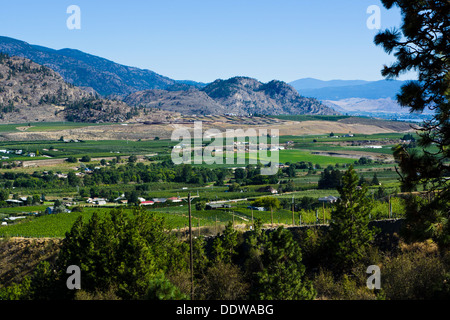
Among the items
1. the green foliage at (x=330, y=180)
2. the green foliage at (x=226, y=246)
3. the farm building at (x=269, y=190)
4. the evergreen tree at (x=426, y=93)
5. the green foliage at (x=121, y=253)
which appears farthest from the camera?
the farm building at (x=269, y=190)

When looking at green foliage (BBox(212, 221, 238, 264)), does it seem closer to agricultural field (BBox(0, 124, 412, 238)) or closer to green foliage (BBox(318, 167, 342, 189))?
agricultural field (BBox(0, 124, 412, 238))

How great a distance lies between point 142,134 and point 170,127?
467 inches

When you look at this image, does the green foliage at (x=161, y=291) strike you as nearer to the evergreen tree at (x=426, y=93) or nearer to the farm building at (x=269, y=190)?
the evergreen tree at (x=426, y=93)

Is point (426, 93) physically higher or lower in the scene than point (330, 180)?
higher

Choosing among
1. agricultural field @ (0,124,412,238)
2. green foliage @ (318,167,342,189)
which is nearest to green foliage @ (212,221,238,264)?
agricultural field @ (0,124,412,238)

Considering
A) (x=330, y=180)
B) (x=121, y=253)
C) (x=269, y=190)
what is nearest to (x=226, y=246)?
(x=121, y=253)

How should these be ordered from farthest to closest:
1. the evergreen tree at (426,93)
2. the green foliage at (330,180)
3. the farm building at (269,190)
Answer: the farm building at (269,190), the green foliage at (330,180), the evergreen tree at (426,93)

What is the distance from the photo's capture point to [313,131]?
18638 cm

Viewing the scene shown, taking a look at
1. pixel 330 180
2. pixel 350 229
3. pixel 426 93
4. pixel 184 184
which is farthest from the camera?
pixel 184 184

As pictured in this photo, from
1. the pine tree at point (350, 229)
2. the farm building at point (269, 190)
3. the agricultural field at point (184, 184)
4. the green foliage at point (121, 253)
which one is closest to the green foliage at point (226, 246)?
the green foliage at point (121, 253)

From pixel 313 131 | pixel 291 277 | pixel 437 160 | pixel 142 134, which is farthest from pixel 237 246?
pixel 313 131

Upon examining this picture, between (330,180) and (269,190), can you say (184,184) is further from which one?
(330,180)

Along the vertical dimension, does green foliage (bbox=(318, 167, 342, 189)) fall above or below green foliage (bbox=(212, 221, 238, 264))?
below

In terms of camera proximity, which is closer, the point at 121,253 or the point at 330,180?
the point at 121,253
